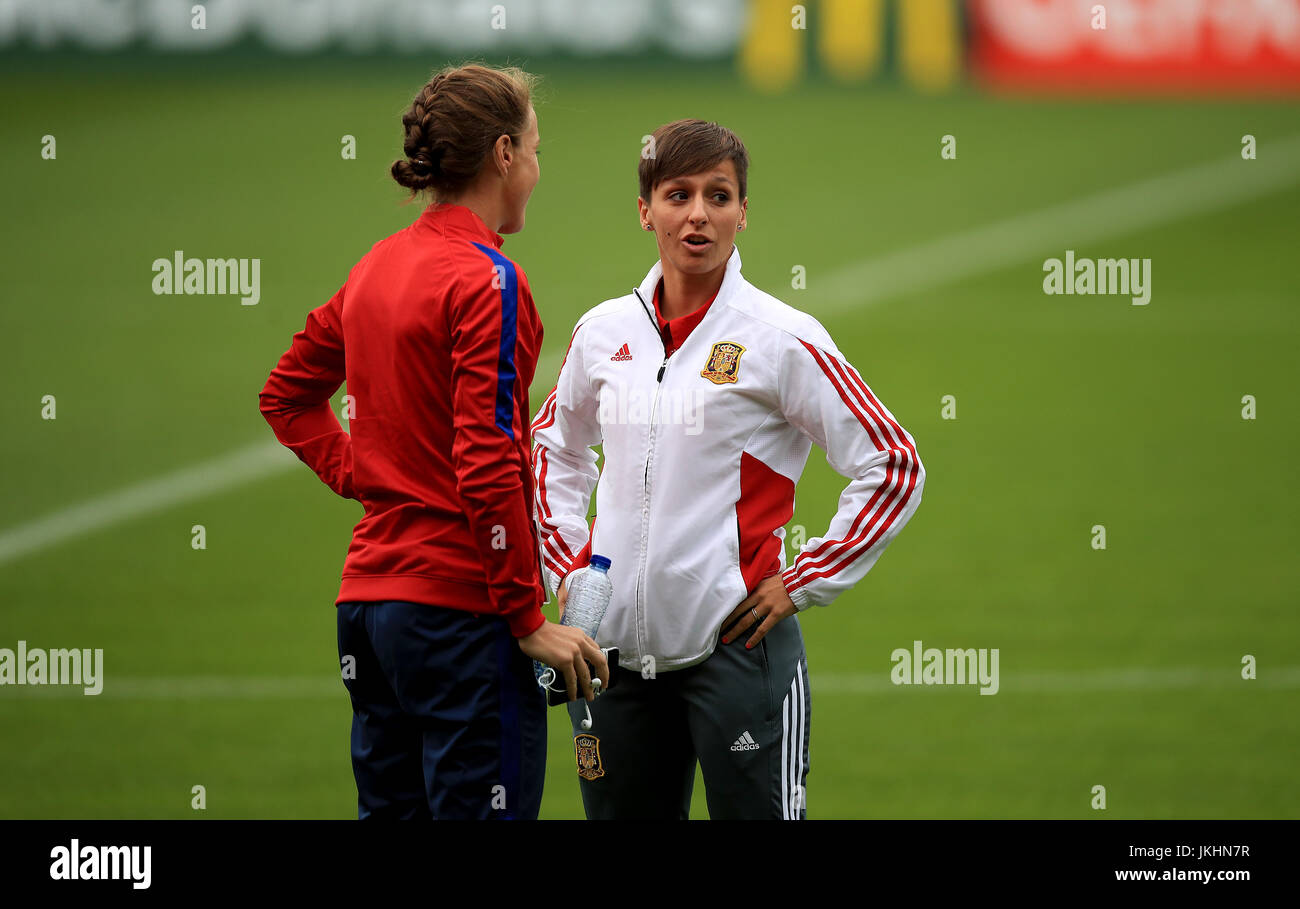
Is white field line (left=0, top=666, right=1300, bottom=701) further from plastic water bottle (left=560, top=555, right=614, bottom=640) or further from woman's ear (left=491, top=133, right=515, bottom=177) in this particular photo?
woman's ear (left=491, top=133, right=515, bottom=177)

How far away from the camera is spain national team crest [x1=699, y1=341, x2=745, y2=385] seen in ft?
10.5

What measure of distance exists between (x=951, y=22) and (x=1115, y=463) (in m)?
10.1

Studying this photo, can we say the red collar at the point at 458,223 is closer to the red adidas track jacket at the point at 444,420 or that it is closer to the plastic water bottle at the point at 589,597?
the red adidas track jacket at the point at 444,420

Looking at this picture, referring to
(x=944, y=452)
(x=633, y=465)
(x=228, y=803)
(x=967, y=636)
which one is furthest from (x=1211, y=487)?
(x=633, y=465)

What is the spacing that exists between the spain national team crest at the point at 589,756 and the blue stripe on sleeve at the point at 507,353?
0.83 meters

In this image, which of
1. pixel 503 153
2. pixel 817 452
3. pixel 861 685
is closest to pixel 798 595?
pixel 503 153

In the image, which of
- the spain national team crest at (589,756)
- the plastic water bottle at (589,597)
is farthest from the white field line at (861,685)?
the plastic water bottle at (589,597)

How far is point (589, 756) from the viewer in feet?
10.8

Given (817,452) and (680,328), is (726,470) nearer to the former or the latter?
(680,328)

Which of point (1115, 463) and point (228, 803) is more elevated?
point (1115, 463)

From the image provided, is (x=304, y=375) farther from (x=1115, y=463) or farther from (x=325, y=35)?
(x=325, y=35)

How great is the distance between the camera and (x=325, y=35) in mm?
18922

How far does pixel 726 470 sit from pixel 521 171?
746 mm

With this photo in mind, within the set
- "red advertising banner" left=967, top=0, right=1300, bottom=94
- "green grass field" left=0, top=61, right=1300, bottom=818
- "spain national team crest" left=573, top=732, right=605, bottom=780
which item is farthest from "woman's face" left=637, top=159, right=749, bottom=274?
"red advertising banner" left=967, top=0, right=1300, bottom=94
